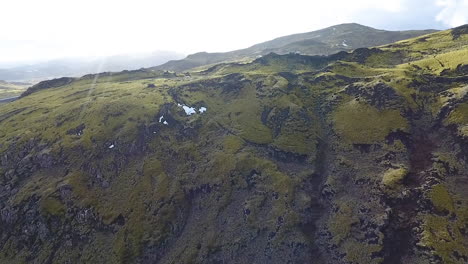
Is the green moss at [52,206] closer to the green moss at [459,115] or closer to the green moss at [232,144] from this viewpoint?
the green moss at [232,144]

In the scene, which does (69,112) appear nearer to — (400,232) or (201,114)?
(201,114)

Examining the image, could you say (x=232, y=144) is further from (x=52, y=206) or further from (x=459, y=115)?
(x=459, y=115)

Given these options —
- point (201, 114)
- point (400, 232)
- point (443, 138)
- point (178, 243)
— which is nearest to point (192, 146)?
point (201, 114)

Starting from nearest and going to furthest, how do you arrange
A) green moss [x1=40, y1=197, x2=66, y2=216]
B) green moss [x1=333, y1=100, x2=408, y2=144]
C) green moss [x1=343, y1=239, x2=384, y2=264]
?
green moss [x1=343, y1=239, x2=384, y2=264] < green moss [x1=40, y1=197, x2=66, y2=216] < green moss [x1=333, y1=100, x2=408, y2=144]

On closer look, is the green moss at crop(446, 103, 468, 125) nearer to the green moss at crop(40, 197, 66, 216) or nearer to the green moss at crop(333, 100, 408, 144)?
the green moss at crop(333, 100, 408, 144)

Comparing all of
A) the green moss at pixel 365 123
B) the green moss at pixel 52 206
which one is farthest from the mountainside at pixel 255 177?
the green moss at pixel 365 123

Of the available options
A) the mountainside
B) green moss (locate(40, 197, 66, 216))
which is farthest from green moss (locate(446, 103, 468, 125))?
green moss (locate(40, 197, 66, 216))
